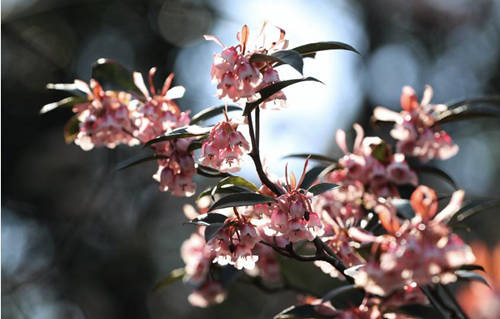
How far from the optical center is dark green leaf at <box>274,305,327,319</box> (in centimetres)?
110

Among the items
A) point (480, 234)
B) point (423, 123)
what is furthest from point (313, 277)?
point (423, 123)

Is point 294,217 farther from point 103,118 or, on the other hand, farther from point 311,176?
point 103,118

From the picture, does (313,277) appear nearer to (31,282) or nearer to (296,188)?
(31,282)

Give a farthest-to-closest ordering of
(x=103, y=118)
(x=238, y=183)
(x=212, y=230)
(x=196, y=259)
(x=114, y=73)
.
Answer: (x=196, y=259) → (x=114, y=73) → (x=103, y=118) → (x=238, y=183) → (x=212, y=230)

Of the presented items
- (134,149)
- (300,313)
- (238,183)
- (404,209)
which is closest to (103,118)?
(238,183)

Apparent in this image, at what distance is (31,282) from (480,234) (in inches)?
143

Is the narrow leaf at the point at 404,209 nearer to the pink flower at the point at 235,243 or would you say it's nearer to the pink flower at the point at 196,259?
the pink flower at the point at 235,243

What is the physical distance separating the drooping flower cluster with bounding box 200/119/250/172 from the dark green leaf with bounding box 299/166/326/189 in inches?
6.7

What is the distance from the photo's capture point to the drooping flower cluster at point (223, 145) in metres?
1.02

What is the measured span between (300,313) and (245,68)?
1.54 ft

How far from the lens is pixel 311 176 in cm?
123

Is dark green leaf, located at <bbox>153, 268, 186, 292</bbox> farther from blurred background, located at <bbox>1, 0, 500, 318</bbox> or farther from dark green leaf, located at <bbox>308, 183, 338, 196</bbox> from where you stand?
blurred background, located at <bbox>1, 0, 500, 318</bbox>

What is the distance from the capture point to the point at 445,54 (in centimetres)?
620

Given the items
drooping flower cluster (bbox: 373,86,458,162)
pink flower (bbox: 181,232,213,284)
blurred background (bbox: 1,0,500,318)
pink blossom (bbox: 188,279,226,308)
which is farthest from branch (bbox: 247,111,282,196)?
blurred background (bbox: 1,0,500,318)
